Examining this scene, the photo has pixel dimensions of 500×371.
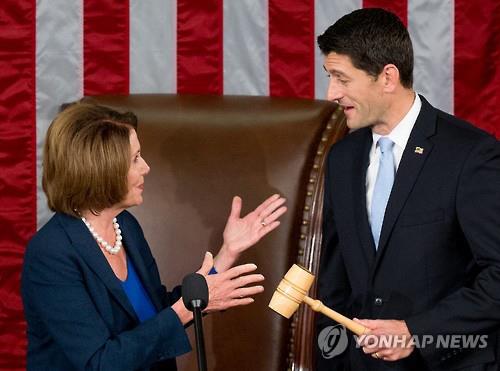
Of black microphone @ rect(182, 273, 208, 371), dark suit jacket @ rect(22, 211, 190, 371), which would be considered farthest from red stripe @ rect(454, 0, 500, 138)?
black microphone @ rect(182, 273, 208, 371)

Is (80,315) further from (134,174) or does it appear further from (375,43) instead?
(375,43)

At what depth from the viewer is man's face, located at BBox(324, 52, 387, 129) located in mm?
2590

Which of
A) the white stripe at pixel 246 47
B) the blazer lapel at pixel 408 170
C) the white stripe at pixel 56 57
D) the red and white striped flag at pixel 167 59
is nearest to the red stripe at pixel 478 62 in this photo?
the red and white striped flag at pixel 167 59

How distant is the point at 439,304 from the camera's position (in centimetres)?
245

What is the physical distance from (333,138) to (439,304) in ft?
3.10

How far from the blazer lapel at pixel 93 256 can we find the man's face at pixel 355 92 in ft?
2.25

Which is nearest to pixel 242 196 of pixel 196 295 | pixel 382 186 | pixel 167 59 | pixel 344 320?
pixel 167 59

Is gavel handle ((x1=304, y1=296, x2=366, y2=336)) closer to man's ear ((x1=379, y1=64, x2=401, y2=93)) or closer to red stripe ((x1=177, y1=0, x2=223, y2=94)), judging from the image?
man's ear ((x1=379, y1=64, x2=401, y2=93))

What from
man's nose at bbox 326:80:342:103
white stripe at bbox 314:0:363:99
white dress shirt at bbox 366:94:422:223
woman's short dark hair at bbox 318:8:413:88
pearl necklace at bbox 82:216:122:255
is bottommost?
pearl necklace at bbox 82:216:122:255

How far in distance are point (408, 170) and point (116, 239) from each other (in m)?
0.74

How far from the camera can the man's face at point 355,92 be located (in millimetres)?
2590

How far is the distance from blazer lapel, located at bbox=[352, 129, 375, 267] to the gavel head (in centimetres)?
22

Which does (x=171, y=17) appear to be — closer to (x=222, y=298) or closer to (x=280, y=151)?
(x=280, y=151)

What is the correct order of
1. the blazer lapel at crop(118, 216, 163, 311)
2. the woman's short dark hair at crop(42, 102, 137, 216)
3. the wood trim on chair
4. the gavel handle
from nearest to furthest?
1. the gavel handle
2. the woman's short dark hair at crop(42, 102, 137, 216)
3. the blazer lapel at crop(118, 216, 163, 311)
4. the wood trim on chair
